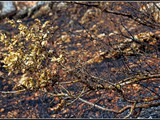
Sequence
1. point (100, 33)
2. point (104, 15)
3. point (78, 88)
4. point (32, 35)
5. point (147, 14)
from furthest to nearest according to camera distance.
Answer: point (104, 15), point (100, 33), point (78, 88), point (147, 14), point (32, 35)

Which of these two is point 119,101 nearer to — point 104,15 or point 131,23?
point 131,23

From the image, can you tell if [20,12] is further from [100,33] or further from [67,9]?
[100,33]

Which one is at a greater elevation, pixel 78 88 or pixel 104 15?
pixel 104 15

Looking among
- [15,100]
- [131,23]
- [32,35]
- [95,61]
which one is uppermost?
[32,35]

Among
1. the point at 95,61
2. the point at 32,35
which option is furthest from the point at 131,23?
the point at 32,35

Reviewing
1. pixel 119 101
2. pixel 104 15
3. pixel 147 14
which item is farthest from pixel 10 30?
pixel 147 14

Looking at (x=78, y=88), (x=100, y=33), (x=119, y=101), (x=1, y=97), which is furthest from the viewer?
(x=100, y=33)

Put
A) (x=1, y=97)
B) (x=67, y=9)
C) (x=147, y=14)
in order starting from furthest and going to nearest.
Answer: (x=67, y=9), (x=1, y=97), (x=147, y=14)

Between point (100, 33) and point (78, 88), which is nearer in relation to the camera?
point (78, 88)

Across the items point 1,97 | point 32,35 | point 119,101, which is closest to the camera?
point 32,35
